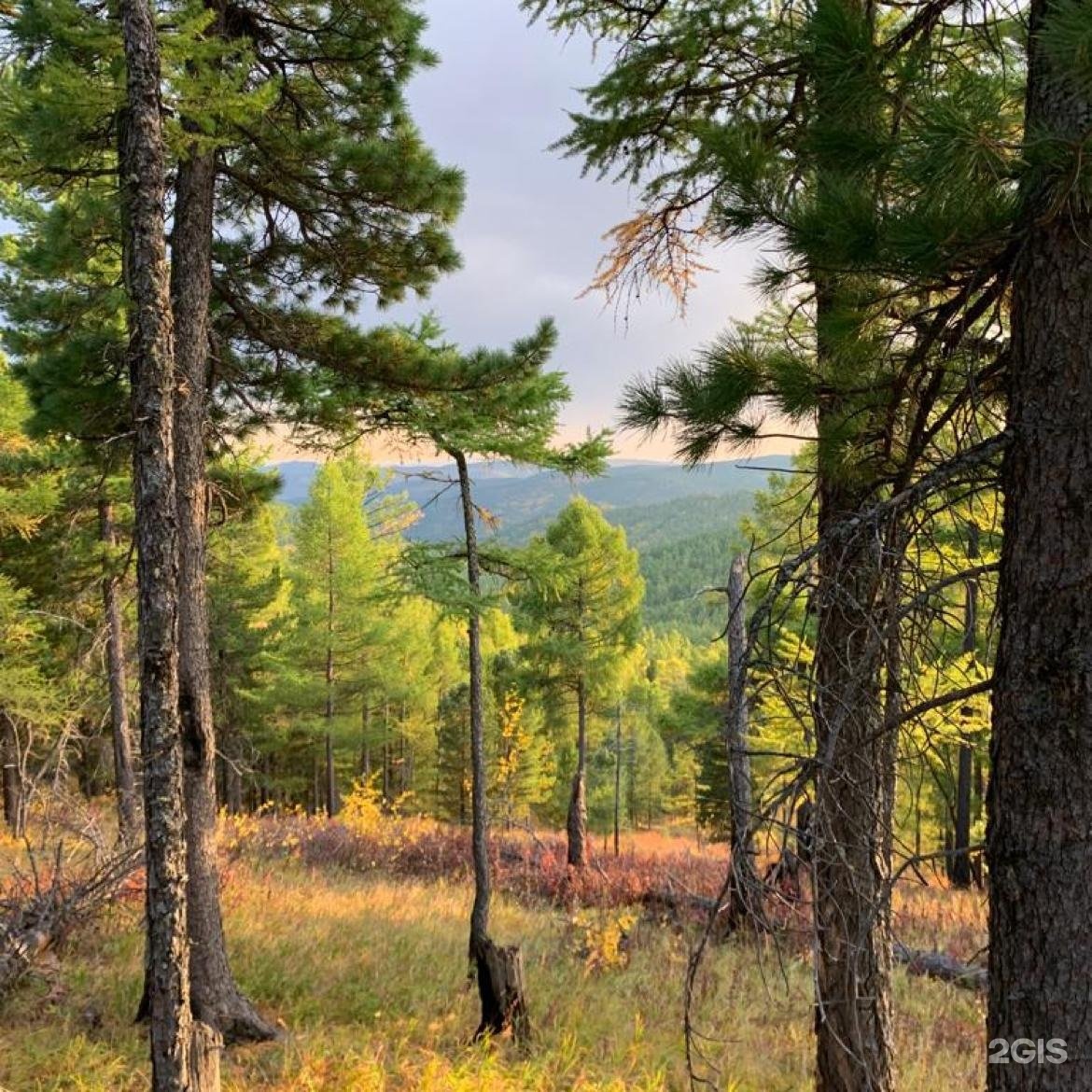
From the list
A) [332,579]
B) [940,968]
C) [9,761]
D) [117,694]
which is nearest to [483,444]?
[117,694]

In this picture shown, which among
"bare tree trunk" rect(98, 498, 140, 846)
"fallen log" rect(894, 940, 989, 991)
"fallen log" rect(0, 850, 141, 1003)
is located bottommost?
"fallen log" rect(894, 940, 989, 991)

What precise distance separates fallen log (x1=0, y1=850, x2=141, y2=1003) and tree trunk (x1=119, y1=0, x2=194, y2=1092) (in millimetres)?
3236

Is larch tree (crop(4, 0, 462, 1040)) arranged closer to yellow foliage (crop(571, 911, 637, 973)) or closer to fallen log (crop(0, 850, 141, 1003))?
fallen log (crop(0, 850, 141, 1003))

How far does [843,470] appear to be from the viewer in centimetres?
382

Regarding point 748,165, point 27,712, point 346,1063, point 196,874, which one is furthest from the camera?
point 27,712

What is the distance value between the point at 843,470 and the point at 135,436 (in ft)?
12.3

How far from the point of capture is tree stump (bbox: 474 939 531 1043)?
627cm

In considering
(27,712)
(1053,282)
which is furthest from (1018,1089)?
(27,712)

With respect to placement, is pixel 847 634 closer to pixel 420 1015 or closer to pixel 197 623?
pixel 197 623

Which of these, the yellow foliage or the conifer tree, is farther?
the yellow foliage

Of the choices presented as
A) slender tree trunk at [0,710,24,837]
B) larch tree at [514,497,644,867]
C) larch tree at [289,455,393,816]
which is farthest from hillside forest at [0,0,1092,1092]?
larch tree at [289,455,393,816]

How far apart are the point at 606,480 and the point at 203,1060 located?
5915mm

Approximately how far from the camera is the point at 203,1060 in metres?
3.99

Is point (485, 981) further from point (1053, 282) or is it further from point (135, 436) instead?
point (1053, 282)
